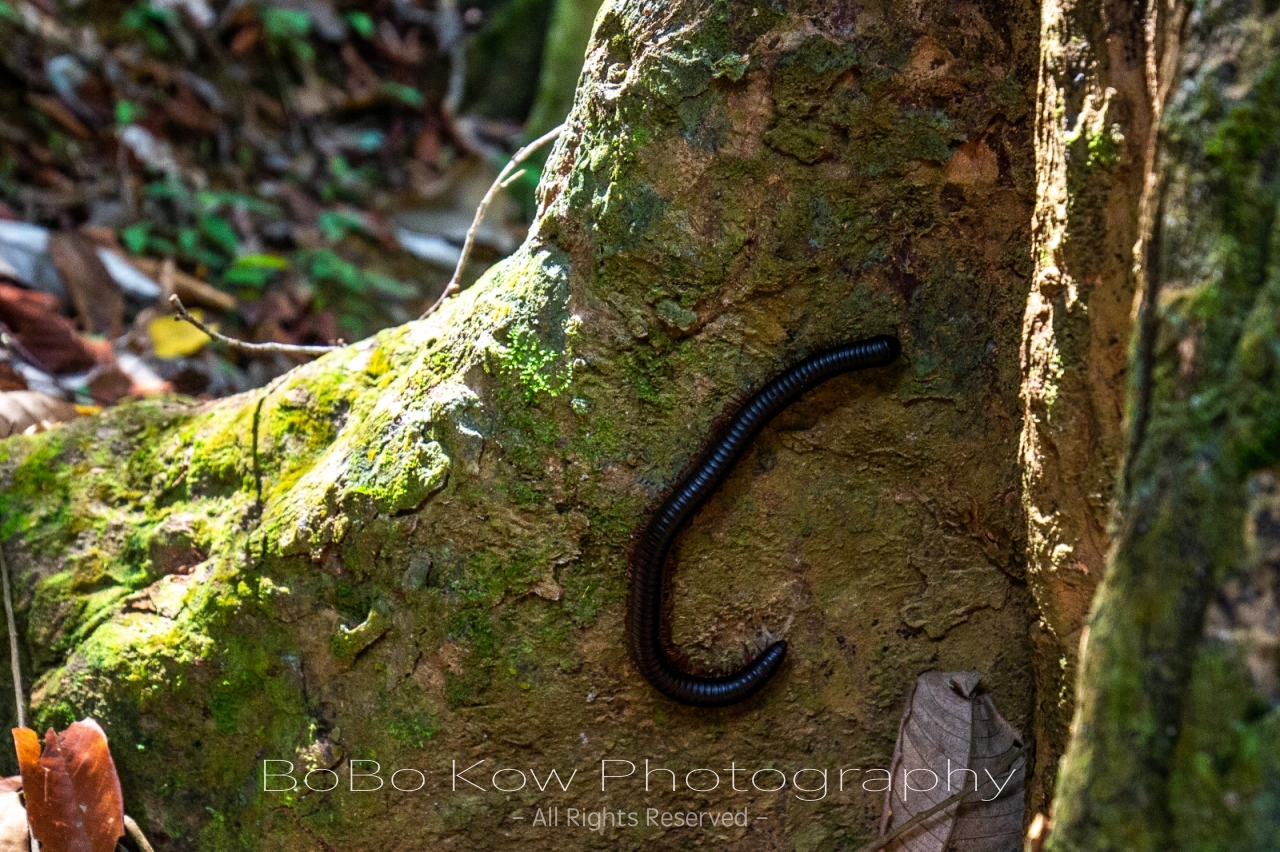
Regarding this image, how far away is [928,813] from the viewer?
216 cm

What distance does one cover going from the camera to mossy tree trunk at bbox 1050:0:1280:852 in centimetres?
116

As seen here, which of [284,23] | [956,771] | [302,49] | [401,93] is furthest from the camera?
[401,93]

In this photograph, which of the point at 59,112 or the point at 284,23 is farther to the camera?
the point at 284,23

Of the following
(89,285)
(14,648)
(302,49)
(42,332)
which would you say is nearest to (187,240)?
(89,285)

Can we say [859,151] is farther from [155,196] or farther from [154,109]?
[154,109]

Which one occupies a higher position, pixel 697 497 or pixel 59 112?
pixel 59 112

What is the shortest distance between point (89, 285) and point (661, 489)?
394cm

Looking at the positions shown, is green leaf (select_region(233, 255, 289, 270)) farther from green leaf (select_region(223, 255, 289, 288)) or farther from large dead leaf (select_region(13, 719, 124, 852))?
large dead leaf (select_region(13, 719, 124, 852))

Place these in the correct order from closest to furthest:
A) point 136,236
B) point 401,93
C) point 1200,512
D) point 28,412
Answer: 1. point 1200,512
2. point 28,412
3. point 136,236
4. point 401,93

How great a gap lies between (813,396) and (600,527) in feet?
1.87

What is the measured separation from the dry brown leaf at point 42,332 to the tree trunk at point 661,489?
2057 millimetres

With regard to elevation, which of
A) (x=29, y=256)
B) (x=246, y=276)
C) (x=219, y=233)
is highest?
(x=219, y=233)

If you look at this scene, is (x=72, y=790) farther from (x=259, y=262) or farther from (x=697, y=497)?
(x=259, y=262)

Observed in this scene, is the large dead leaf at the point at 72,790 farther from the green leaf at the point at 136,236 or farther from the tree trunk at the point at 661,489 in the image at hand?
the green leaf at the point at 136,236
